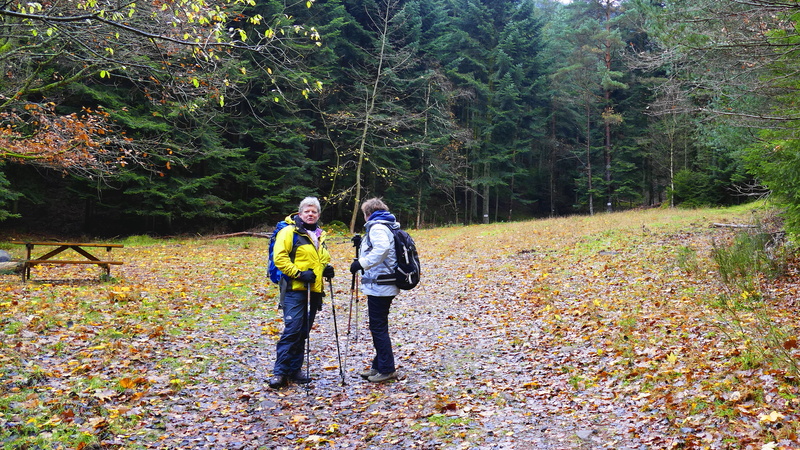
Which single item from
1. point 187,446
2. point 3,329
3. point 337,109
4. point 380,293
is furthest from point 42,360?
point 337,109

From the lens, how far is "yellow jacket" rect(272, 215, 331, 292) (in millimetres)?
5801

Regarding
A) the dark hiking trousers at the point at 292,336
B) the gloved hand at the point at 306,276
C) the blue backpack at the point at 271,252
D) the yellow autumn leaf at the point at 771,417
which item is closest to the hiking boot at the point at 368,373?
→ the dark hiking trousers at the point at 292,336

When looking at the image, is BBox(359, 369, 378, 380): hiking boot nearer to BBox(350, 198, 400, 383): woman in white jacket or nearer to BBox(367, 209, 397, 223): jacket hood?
BBox(350, 198, 400, 383): woman in white jacket

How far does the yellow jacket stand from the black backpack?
80 centimetres

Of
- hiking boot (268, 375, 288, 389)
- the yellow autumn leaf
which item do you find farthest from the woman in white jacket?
the yellow autumn leaf

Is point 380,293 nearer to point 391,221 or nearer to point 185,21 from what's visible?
point 391,221

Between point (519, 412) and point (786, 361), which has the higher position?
point (786, 361)

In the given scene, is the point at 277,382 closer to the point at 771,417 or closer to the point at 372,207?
the point at 372,207

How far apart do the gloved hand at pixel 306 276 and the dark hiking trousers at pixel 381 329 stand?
74cm

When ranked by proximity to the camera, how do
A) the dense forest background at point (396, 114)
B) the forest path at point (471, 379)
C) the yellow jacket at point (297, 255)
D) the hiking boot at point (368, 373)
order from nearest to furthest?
the forest path at point (471, 379)
the yellow jacket at point (297, 255)
the hiking boot at point (368, 373)
the dense forest background at point (396, 114)

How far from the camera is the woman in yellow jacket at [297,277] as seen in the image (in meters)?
5.82

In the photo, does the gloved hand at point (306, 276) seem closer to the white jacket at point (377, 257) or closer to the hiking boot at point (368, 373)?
the white jacket at point (377, 257)

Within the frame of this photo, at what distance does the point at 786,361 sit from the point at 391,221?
13.7ft

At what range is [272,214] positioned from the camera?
27.0 metres
